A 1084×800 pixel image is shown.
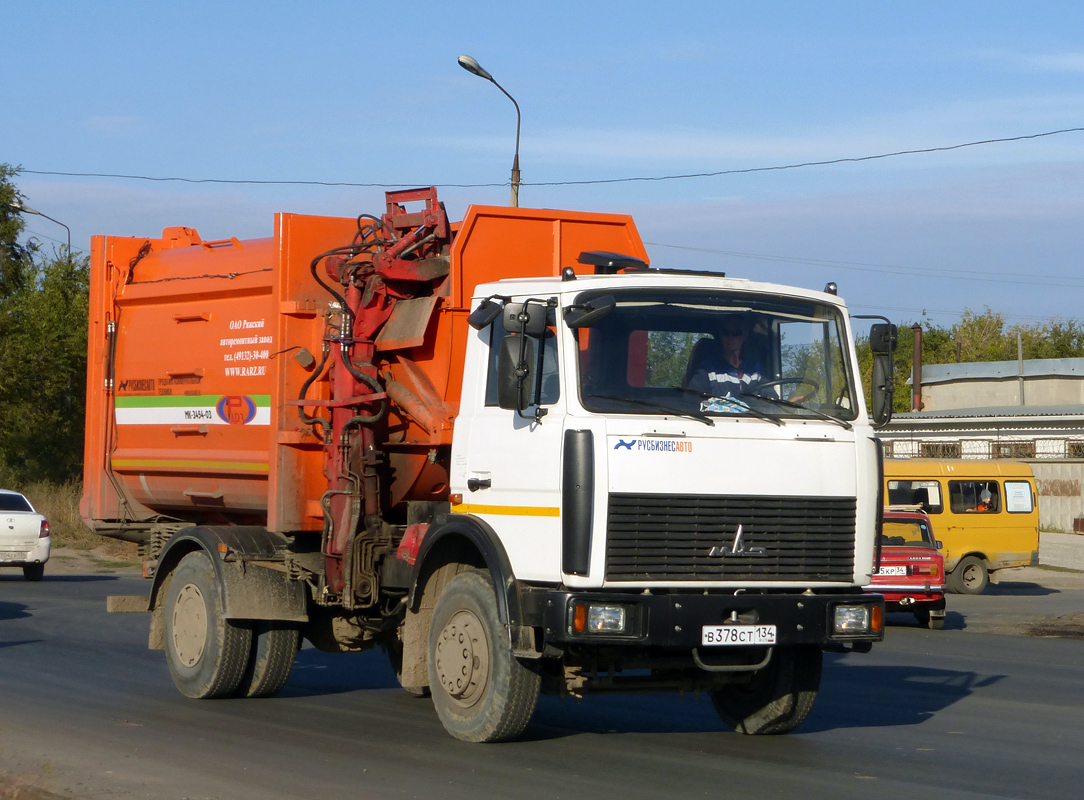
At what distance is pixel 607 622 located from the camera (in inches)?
293

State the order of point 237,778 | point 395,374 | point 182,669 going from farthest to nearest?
point 182,669
point 395,374
point 237,778

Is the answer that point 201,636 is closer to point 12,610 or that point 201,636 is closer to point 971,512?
point 12,610

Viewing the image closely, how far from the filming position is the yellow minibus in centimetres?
2628

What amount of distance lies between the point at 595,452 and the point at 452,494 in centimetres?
145

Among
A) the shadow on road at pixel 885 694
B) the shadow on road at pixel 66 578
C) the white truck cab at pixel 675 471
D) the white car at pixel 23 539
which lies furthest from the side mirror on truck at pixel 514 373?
the shadow on road at pixel 66 578

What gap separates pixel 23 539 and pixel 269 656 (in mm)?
15957

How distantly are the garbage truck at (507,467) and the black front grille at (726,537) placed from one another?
14 millimetres

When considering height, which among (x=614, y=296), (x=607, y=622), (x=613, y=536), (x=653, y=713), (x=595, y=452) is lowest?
(x=653, y=713)

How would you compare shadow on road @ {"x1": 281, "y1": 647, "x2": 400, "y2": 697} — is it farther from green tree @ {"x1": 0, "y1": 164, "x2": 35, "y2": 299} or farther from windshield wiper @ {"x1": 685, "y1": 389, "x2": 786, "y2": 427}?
green tree @ {"x1": 0, "y1": 164, "x2": 35, "y2": 299}

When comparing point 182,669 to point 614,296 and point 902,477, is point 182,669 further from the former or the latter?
point 902,477

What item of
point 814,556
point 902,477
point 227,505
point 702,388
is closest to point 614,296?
point 702,388

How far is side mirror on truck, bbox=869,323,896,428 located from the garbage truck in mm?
26

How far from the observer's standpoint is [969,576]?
2675 centimetres

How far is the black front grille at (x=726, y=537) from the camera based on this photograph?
7516mm
